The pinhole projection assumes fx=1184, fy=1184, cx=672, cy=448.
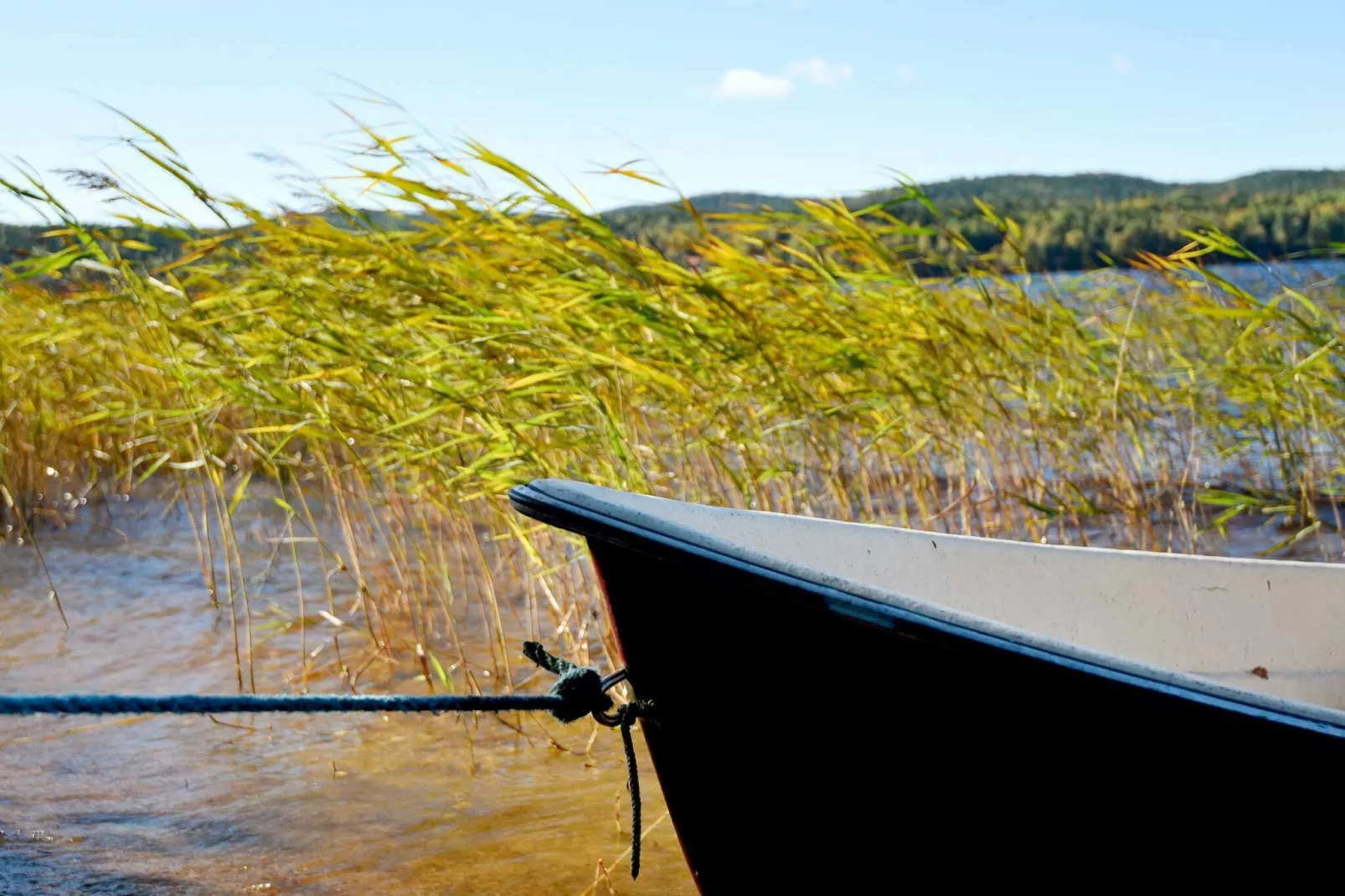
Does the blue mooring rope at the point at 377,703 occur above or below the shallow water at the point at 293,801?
above

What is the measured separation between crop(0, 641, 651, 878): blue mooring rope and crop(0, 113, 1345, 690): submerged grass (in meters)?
1.44

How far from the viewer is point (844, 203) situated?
410cm

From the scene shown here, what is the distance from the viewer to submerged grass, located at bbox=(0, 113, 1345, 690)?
3.44 metres

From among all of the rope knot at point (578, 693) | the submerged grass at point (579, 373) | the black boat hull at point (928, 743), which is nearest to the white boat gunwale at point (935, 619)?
the black boat hull at point (928, 743)

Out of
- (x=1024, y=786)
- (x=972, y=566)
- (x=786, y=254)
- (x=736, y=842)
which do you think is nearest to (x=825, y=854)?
(x=736, y=842)

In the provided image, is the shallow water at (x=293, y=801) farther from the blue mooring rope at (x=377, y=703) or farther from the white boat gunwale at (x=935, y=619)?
the white boat gunwale at (x=935, y=619)

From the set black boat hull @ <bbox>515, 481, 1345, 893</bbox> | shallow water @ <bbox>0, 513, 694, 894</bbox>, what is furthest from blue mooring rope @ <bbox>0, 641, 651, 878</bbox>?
shallow water @ <bbox>0, 513, 694, 894</bbox>

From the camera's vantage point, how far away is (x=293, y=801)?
9.66 ft

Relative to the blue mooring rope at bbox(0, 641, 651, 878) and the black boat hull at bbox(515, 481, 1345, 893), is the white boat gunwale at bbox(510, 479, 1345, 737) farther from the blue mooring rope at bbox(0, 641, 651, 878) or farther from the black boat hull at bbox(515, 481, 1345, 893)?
the blue mooring rope at bbox(0, 641, 651, 878)

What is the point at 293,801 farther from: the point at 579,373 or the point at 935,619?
the point at 935,619

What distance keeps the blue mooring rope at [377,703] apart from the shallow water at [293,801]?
2.57 feet

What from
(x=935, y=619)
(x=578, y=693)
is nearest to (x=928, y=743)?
(x=935, y=619)

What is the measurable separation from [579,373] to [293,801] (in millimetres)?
1377

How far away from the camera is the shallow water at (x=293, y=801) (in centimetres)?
254
